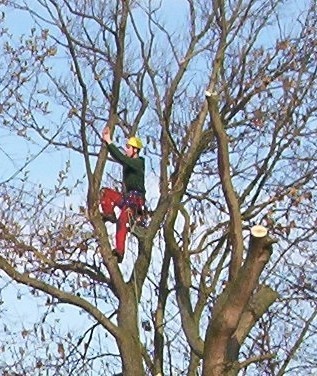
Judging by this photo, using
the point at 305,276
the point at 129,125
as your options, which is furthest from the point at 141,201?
the point at 305,276

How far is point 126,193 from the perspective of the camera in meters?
10.4

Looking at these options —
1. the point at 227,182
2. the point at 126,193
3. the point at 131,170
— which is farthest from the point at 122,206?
the point at 227,182

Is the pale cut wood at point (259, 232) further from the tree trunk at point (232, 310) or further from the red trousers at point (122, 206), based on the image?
the red trousers at point (122, 206)

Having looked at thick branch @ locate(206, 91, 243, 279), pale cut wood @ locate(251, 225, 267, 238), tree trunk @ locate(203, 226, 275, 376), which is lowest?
tree trunk @ locate(203, 226, 275, 376)

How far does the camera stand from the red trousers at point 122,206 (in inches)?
410

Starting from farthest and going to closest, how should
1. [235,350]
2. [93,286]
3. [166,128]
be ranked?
[166,128] → [93,286] → [235,350]

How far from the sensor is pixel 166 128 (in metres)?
12.3

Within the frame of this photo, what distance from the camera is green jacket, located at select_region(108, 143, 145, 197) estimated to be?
10.2m

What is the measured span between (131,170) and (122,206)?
450 millimetres

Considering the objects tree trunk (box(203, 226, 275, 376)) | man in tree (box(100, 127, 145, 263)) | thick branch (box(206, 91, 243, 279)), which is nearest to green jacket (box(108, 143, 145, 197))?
man in tree (box(100, 127, 145, 263))

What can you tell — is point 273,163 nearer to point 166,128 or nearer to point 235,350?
point 166,128

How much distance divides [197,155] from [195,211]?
91 centimetres

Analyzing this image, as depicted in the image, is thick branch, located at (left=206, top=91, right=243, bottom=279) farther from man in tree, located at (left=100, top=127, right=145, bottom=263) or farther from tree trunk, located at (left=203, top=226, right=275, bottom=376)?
man in tree, located at (left=100, top=127, right=145, bottom=263)

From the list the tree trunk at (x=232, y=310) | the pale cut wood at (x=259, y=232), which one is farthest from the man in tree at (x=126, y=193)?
the pale cut wood at (x=259, y=232)
